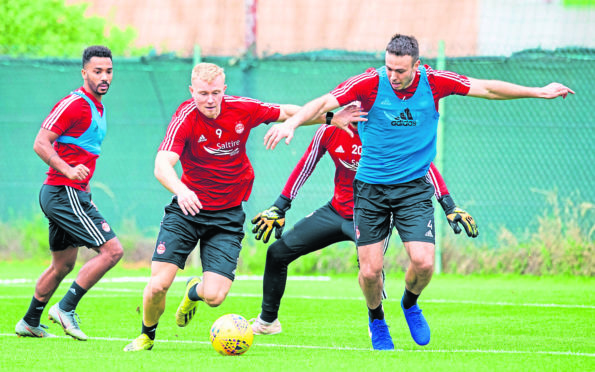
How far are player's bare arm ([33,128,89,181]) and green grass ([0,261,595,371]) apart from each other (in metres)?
1.39

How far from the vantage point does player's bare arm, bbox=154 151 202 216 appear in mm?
7098

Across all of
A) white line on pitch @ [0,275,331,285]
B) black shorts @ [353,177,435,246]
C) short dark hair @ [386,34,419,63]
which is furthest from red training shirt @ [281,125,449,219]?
white line on pitch @ [0,275,331,285]

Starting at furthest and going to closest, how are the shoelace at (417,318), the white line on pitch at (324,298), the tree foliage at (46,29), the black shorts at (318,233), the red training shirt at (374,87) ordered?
1. the tree foliage at (46,29)
2. the white line on pitch at (324,298)
3. the black shorts at (318,233)
4. the shoelace at (417,318)
5. the red training shirt at (374,87)

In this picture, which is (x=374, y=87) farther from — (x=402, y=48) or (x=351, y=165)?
(x=351, y=165)

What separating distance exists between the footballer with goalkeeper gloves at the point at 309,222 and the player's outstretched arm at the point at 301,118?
1.27 meters

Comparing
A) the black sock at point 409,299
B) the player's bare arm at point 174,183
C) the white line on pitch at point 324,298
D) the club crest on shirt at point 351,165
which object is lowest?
the white line on pitch at point 324,298

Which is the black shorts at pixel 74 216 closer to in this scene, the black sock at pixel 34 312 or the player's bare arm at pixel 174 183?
the black sock at pixel 34 312

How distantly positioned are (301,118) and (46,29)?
14519 mm

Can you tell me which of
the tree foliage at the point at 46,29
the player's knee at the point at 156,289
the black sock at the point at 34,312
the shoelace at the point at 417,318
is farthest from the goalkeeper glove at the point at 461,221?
the tree foliage at the point at 46,29

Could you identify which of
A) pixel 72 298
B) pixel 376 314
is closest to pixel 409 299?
pixel 376 314

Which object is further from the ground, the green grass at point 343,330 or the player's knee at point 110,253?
the player's knee at point 110,253

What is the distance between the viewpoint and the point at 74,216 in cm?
866

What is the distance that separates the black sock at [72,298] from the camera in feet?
27.9

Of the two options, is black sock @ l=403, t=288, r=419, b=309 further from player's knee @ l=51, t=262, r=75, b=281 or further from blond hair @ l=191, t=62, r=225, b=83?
player's knee @ l=51, t=262, r=75, b=281
